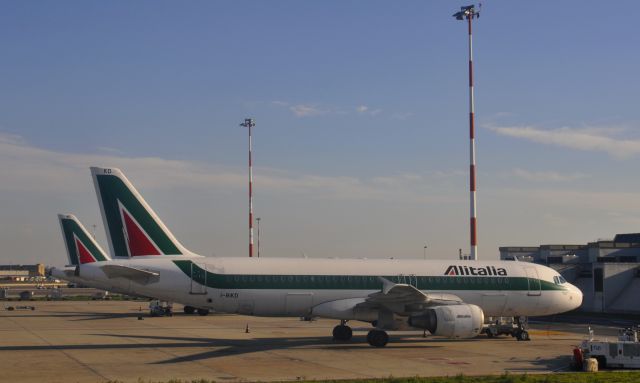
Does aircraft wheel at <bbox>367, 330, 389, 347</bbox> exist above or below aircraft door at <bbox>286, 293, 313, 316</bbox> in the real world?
below

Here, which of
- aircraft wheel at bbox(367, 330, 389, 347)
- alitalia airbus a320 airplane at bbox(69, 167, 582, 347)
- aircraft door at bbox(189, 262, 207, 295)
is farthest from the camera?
aircraft wheel at bbox(367, 330, 389, 347)

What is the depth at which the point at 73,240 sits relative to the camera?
53.3 metres

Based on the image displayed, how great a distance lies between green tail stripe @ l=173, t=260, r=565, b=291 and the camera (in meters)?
32.2

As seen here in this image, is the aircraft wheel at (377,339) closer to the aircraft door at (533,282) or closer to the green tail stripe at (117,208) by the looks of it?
the aircraft door at (533,282)

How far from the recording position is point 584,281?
63.8 metres

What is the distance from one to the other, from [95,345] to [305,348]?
9.11 metres

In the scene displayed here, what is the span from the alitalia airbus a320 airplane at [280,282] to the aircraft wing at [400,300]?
44mm

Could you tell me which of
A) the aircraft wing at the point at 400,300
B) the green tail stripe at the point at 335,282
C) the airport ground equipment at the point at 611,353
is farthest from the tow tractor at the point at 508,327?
the airport ground equipment at the point at 611,353

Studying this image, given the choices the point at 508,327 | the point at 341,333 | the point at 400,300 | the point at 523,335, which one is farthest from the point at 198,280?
the point at 508,327

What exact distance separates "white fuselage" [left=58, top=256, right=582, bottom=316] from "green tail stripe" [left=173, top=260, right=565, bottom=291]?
0.04 metres

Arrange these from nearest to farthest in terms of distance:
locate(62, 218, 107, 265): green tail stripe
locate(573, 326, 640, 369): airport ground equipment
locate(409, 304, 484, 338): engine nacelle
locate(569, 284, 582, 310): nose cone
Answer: locate(573, 326, 640, 369): airport ground equipment
locate(409, 304, 484, 338): engine nacelle
locate(569, 284, 582, 310): nose cone
locate(62, 218, 107, 265): green tail stripe

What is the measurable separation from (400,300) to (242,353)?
7574 mm

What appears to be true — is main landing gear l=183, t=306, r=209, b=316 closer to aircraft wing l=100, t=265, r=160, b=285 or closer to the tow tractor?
the tow tractor

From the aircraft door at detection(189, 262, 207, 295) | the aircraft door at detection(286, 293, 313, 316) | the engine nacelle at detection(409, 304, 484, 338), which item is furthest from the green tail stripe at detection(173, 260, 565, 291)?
the engine nacelle at detection(409, 304, 484, 338)
